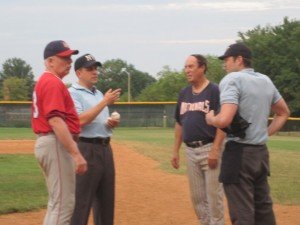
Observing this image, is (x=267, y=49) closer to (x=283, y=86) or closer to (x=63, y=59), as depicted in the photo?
(x=283, y=86)

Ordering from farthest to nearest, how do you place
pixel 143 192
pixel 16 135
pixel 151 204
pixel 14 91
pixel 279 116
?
1. pixel 14 91
2. pixel 16 135
3. pixel 143 192
4. pixel 151 204
5. pixel 279 116

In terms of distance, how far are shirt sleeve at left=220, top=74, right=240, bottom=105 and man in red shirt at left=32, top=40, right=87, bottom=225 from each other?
1.24m

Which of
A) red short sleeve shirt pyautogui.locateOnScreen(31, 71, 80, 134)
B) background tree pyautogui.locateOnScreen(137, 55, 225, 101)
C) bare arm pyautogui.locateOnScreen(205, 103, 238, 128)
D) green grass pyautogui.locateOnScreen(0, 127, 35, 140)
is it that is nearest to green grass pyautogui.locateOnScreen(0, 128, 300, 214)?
red short sleeve shirt pyautogui.locateOnScreen(31, 71, 80, 134)

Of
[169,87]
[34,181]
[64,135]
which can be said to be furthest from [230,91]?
[169,87]

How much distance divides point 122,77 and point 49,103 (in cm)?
11899

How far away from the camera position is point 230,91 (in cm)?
516

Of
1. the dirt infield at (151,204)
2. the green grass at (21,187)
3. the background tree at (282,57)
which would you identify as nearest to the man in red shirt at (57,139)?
the dirt infield at (151,204)

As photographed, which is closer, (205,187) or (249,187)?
(249,187)

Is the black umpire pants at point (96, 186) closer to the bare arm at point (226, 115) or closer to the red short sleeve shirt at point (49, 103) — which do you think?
the red short sleeve shirt at point (49, 103)

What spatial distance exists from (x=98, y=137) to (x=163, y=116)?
40601mm

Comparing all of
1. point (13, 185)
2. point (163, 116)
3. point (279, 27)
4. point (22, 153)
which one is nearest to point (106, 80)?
point (279, 27)

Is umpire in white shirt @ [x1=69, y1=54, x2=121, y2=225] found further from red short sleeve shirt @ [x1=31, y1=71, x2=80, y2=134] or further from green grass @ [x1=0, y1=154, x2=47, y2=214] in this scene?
green grass @ [x1=0, y1=154, x2=47, y2=214]

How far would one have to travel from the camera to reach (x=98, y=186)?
611cm

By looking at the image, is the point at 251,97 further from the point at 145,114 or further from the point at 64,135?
the point at 145,114
